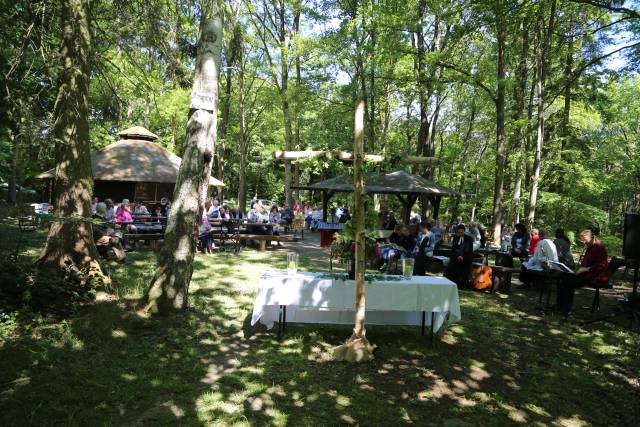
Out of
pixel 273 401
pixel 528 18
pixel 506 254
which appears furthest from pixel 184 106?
pixel 273 401

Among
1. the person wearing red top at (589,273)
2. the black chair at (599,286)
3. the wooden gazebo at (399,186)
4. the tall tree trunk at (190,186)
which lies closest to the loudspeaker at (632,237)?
the person wearing red top at (589,273)

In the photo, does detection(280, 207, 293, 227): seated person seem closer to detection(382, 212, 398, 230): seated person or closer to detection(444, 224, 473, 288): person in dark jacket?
detection(382, 212, 398, 230): seated person

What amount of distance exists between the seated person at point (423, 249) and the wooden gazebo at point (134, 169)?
11798 millimetres

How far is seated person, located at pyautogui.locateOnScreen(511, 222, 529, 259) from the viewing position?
467 inches

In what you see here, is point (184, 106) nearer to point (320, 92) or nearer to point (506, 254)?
point (320, 92)

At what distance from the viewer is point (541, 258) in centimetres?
902

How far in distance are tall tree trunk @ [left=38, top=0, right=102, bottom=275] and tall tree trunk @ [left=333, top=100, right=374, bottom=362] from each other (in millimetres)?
4556

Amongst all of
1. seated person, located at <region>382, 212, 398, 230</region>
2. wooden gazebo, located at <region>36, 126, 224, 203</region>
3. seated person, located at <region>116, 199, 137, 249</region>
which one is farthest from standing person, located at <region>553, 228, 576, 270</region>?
wooden gazebo, located at <region>36, 126, 224, 203</region>

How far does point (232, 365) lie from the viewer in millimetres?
4879

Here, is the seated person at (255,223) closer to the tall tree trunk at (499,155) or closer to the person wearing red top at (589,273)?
the tall tree trunk at (499,155)

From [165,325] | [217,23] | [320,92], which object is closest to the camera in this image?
[165,325]

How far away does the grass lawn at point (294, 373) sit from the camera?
3.83 meters

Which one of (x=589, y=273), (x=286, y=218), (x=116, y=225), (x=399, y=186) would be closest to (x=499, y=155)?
(x=399, y=186)

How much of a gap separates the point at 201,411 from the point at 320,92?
71.4ft
